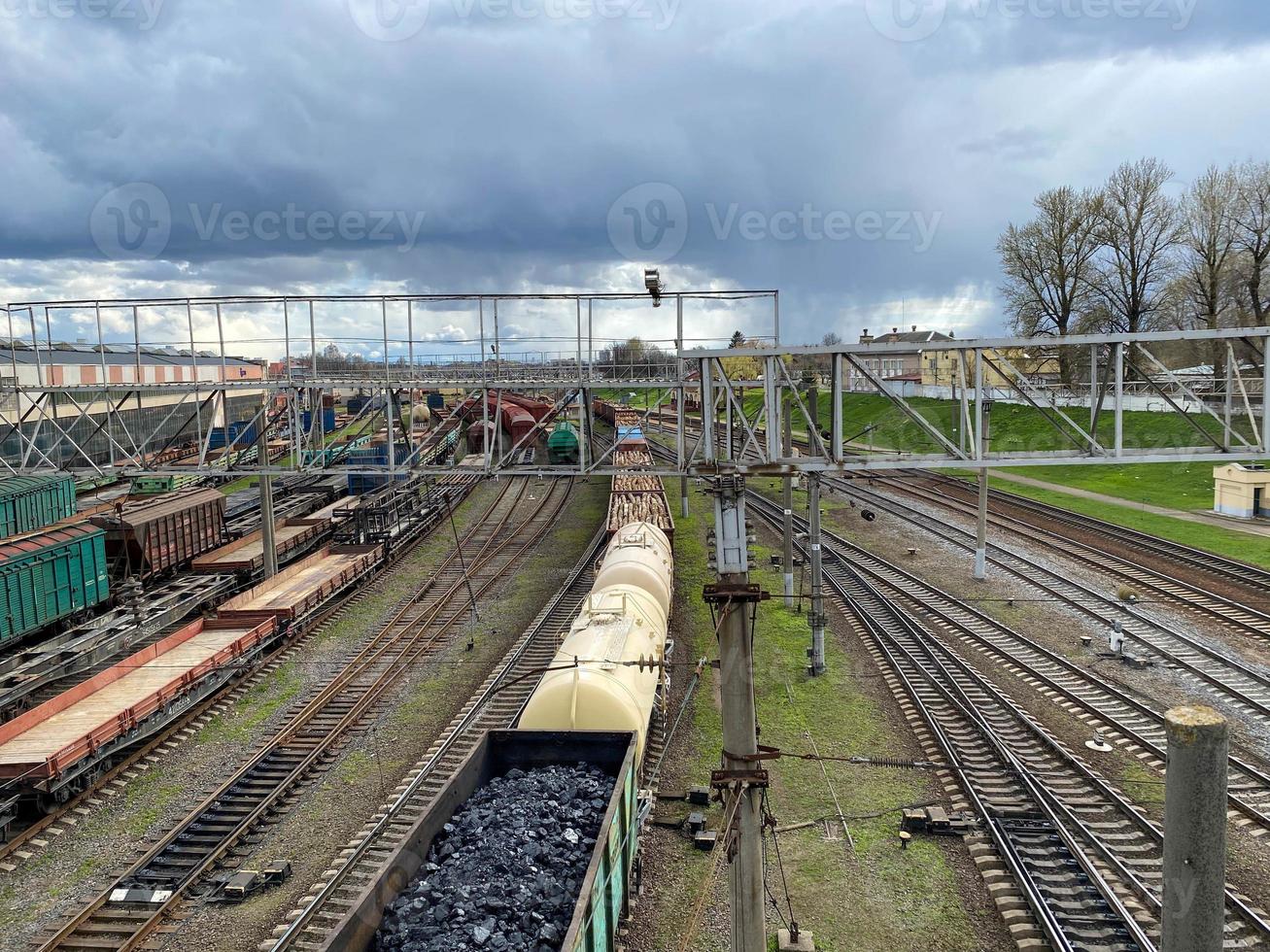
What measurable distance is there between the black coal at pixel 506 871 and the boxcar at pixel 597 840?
164 mm

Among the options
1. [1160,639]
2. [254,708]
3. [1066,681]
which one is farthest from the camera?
[1160,639]

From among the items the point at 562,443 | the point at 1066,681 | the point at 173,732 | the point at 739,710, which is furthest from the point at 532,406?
the point at 739,710

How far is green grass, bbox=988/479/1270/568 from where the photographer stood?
82.3 ft

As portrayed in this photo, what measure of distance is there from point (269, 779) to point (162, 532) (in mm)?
12409

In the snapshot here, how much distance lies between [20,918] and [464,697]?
7.62 metres

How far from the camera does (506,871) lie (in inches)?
306

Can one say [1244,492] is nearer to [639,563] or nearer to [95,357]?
[639,563]

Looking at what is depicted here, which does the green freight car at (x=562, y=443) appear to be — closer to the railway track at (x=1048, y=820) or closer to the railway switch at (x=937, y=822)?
the railway track at (x=1048, y=820)

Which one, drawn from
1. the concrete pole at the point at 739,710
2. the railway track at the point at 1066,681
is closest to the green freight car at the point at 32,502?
the concrete pole at the point at 739,710

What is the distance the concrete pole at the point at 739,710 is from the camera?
6738mm

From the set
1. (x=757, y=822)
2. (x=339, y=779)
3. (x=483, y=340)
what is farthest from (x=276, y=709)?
(x=757, y=822)

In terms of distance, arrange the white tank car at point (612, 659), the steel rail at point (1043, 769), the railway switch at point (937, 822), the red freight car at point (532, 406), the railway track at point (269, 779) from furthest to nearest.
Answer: the red freight car at point (532, 406) < the railway switch at point (937, 822) < the white tank car at point (612, 659) < the railway track at point (269, 779) < the steel rail at point (1043, 769)

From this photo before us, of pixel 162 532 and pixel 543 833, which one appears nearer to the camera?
pixel 543 833

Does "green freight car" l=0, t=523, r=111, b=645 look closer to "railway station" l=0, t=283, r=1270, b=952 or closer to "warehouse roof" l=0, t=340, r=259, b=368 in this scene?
"railway station" l=0, t=283, r=1270, b=952
